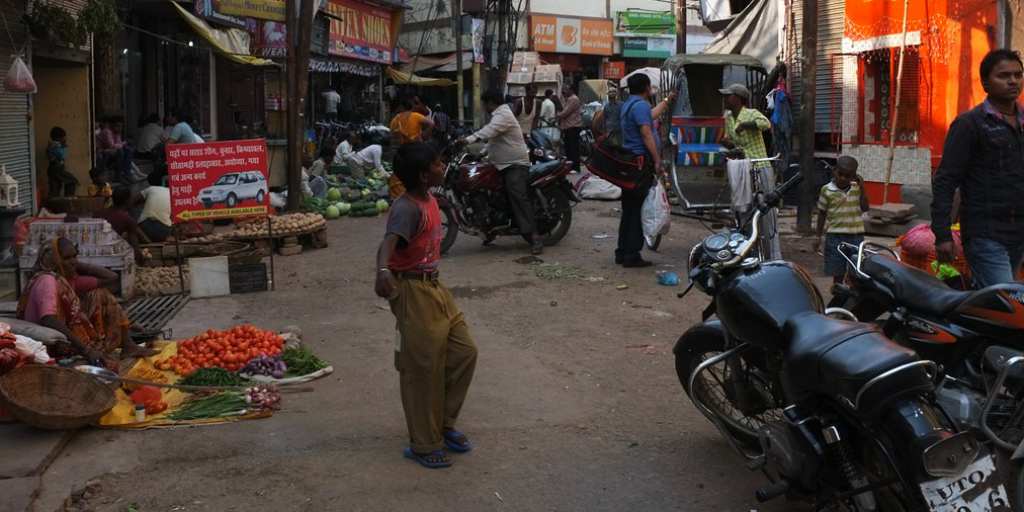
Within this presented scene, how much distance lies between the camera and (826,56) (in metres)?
15.9

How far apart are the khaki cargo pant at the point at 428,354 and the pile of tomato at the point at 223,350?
202cm

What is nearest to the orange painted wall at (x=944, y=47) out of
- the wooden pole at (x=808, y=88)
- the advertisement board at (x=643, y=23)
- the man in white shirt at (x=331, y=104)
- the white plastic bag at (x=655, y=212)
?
the wooden pole at (x=808, y=88)

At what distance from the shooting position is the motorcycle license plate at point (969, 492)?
10.4ft

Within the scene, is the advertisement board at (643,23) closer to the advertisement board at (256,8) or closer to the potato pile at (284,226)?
the advertisement board at (256,8)

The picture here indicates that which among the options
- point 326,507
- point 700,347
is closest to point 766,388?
point 700,347

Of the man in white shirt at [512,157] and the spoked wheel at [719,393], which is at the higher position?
the man in white shirt at [512,157]

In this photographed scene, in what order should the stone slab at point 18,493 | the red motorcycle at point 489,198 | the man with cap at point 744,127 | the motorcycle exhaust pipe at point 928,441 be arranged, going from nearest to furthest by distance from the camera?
1. the motorcycle exhaust pipe at point 928,441
2. the stone slab at point 18,493
3. the man with cap at point 744,127
4. the red motorcycle at point 489,198

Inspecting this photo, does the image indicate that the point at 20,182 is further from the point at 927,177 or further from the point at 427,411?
the point at 927,177

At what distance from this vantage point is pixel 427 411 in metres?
4.90

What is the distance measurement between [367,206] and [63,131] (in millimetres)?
4650

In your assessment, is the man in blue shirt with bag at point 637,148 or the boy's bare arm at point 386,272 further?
the man in blue shirt with bag at point 637,148

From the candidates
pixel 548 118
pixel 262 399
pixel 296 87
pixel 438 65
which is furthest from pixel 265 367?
pixel 438 65

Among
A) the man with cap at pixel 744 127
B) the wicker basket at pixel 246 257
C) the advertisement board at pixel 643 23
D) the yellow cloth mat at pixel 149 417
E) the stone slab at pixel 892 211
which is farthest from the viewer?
the advertisement board at pixel 643 23

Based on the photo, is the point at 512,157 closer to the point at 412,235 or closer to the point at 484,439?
the point at 484,439
